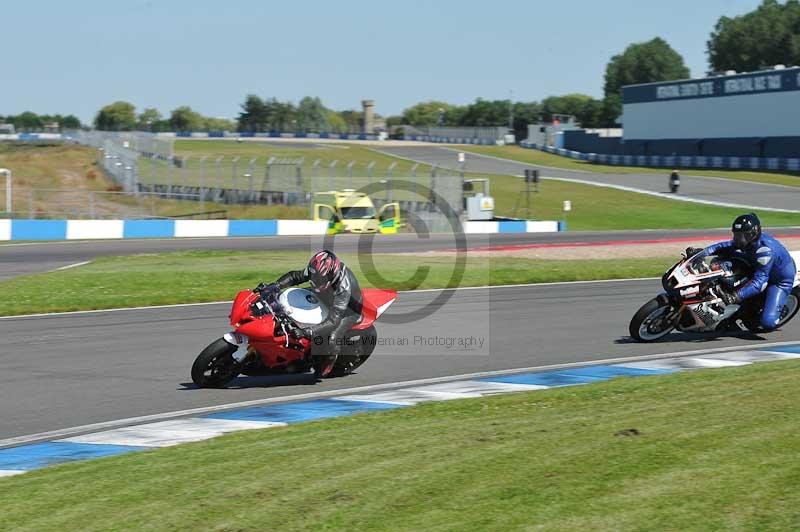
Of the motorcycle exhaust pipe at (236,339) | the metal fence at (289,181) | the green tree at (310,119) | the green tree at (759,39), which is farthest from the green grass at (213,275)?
the green tree at (310,119)

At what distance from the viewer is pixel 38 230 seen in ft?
104

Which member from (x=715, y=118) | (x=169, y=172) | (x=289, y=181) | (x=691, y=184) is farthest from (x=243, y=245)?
(x=715, y=118)

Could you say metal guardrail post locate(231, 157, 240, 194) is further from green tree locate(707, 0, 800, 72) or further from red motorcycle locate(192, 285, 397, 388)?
green tree locate(707, 0, 800, 72)

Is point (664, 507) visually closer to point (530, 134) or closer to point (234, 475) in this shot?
point (234, 475)

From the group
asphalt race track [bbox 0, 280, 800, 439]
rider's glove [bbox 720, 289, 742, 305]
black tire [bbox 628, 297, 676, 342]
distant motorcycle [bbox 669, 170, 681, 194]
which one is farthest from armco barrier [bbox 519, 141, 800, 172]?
black tire [bbox 628, 297, 676, 342]

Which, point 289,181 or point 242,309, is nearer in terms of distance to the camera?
point 242,309

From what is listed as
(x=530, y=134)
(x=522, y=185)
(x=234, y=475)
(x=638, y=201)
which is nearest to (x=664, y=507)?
(x=234, y=475)

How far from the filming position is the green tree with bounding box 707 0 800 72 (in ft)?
473

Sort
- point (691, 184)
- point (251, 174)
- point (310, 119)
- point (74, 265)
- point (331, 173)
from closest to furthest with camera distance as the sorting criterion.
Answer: point (74, 265) < point (331, 173) < point (251, 174) < point (691, 184) < point (310, 119)

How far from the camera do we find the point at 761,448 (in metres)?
6.40

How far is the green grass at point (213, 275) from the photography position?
16859 mm

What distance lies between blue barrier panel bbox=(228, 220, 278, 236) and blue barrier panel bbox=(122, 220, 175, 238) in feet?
7.28

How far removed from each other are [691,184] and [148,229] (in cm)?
4091

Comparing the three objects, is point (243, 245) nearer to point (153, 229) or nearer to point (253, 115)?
point (153, 229)
